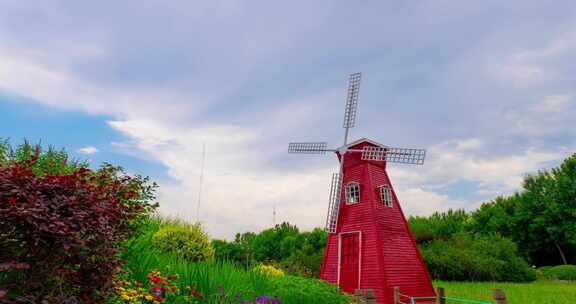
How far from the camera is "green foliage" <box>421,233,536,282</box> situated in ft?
79.8

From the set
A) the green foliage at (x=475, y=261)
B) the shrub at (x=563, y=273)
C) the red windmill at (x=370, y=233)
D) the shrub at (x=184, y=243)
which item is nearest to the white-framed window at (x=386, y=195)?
the red windmill at (x=370, y=233)

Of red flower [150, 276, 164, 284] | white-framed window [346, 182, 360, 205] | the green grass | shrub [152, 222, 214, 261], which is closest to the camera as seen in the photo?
red flower [150, 276, 164, 284]

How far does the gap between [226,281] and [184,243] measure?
5.30m

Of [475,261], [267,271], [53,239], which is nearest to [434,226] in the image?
[475,261]

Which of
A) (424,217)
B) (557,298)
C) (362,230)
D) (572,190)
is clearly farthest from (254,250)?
(572,190)

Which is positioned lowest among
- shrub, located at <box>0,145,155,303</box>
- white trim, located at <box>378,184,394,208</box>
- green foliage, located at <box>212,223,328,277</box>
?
green foliage, located at <box>212,223,328,277</box>

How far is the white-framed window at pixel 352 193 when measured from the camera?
18.0 meters

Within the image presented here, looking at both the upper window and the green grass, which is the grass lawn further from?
the green grass

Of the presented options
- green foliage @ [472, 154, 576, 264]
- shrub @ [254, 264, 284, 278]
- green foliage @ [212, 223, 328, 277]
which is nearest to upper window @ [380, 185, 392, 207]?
shrub @ [254, 264, 284, 278]

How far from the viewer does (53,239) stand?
583 cm

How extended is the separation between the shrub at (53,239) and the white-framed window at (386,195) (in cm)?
1250

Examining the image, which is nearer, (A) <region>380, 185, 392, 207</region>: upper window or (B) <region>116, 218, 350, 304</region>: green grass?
(B) <region>116, 218, 350, 304</region>: green grass

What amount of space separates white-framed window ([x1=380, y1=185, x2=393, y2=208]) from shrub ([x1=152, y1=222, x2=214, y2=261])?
659cm

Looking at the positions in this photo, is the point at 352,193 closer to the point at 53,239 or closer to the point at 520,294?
the point at 520,294
